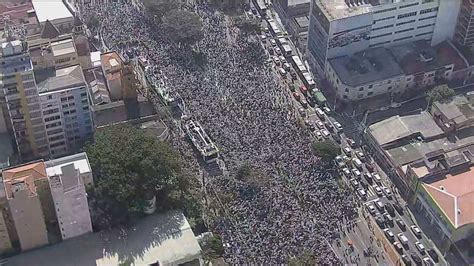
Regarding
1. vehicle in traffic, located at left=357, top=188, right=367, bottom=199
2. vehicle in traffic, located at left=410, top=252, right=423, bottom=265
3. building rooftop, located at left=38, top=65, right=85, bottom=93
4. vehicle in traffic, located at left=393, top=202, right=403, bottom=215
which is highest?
building rooftop, located at left=38, top=65, right=85, bottom=93

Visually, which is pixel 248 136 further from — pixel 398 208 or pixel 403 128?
pixel 398 208

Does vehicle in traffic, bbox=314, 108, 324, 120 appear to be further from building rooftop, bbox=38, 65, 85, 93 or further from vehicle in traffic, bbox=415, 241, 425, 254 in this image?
building rooftop, bbox=38, 65, 85, 93

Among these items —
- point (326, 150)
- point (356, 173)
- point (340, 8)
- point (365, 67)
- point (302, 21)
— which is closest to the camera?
point (326, 150)

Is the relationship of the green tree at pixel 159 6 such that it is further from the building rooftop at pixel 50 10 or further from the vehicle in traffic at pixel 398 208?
the vehicle in traffic at pixel 398 208

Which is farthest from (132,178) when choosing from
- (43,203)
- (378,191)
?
(378,191)

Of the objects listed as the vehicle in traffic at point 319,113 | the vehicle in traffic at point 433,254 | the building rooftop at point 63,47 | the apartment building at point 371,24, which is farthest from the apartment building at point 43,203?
the apartment building at point 371,24

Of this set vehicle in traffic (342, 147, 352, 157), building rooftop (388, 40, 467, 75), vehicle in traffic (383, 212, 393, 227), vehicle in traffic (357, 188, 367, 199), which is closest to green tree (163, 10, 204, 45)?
vehicle in traffic (342, 147, 352, 157)
